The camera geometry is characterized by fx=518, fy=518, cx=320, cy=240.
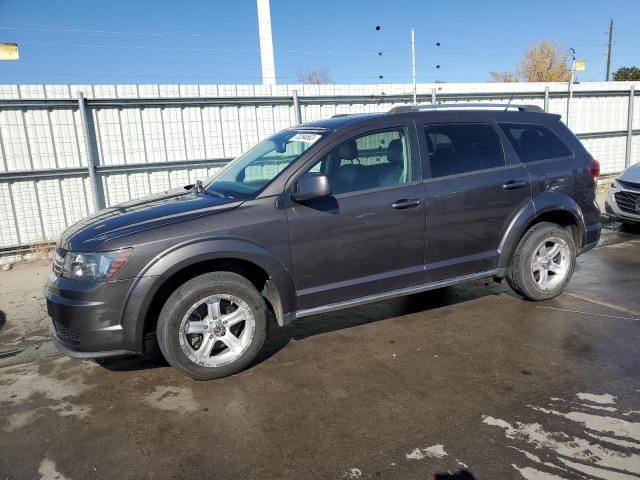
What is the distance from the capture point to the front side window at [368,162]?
4230 millimetres

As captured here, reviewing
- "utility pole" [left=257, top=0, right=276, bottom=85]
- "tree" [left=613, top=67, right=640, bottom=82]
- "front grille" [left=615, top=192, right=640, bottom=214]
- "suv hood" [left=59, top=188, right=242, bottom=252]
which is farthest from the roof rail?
"tree" [left=613, top=67, right=640, bottom=82]

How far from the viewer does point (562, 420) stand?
10.5 feet

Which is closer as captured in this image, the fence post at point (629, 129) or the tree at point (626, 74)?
the fence post at point (629, 129)

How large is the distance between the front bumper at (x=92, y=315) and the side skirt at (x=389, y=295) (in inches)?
52.6

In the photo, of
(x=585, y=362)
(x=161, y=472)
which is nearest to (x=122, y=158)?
(x=161, y=472)

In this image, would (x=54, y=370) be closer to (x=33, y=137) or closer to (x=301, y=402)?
(x=301, y=402)

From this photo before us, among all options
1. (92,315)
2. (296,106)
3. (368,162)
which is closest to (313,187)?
(368,162)

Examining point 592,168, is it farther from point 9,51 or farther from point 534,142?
point 9,51

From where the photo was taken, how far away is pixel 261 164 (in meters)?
4.72

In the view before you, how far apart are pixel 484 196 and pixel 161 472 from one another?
3.44 m

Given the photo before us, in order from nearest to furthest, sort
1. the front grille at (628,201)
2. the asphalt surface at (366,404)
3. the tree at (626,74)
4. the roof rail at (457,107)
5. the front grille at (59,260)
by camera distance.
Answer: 1. the asphalt surface at (366,404)
2. the front grille at (59,260)
3. the roof rail at (457,107)
4. the front grille at (628,201)
5. the tree at (626,74)

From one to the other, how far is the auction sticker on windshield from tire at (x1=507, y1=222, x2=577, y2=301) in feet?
7.49

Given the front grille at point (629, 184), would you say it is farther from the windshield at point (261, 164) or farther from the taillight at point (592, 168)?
the windshield at point (261, 164)

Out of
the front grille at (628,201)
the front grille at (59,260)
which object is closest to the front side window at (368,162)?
the front grille at (59,260)
